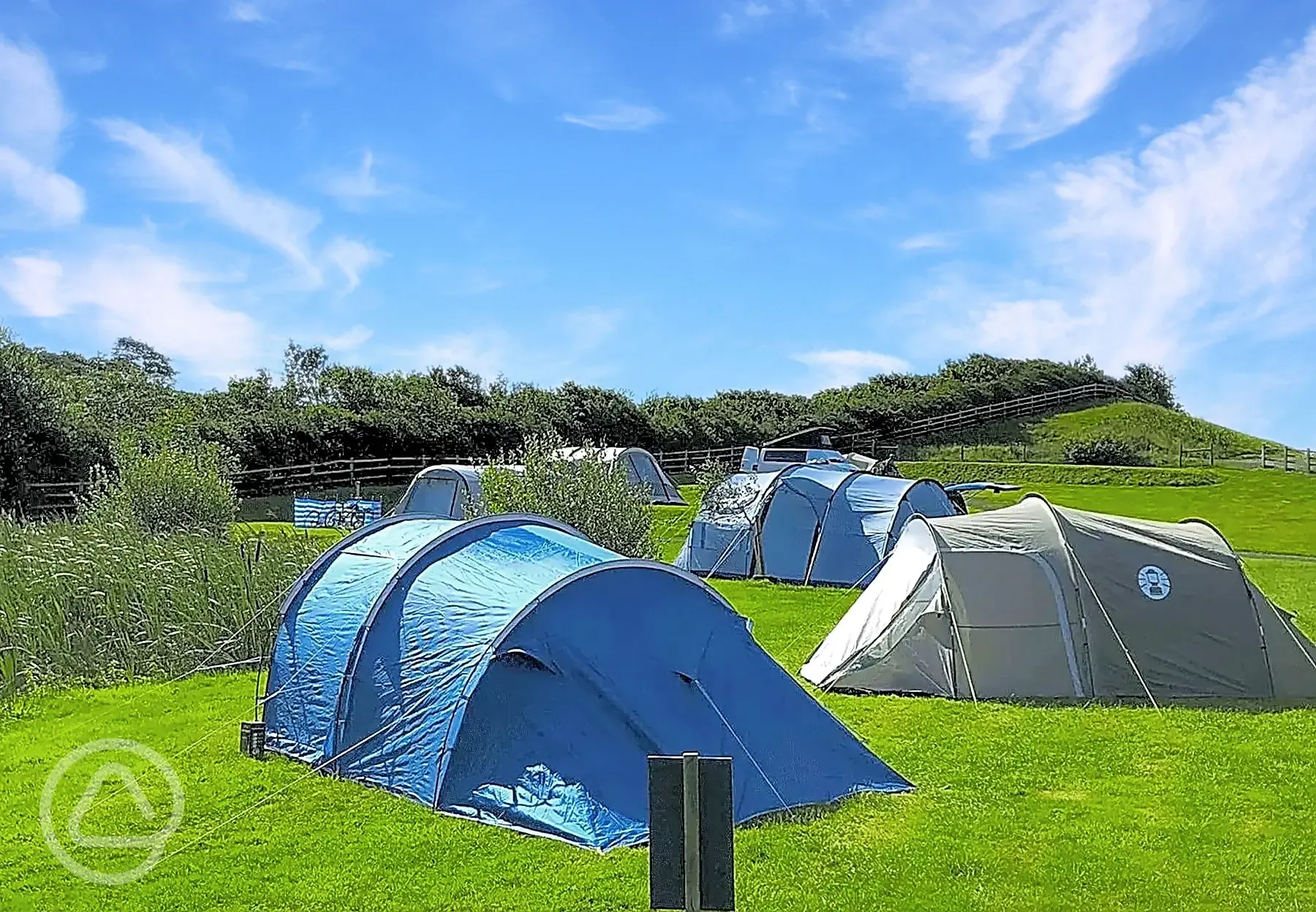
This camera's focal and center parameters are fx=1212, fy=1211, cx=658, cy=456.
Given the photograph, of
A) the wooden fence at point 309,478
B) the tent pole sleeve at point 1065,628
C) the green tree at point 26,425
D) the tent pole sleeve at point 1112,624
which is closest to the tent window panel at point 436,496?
the wooden fence at point 309,478

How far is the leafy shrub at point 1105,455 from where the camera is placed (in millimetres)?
46781

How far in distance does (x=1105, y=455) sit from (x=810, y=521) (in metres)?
30.2

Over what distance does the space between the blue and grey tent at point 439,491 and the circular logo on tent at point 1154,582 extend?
735 inches

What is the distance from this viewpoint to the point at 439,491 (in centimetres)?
2942

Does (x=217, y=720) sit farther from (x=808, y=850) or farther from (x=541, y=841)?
(x=808, y=850)

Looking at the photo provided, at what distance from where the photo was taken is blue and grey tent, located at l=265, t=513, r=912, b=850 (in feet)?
22.7

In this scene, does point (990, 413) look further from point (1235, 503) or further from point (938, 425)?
Answer: point (1235, 503)

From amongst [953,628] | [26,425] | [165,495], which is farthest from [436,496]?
[953,628]

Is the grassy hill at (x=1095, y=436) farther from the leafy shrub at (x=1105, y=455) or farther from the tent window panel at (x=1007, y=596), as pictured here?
the tent window panel at (x=1007, y=596)

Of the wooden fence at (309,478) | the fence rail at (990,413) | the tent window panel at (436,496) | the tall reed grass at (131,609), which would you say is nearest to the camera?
the tall reed grass at (131,609)
